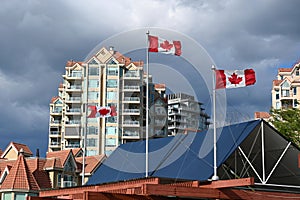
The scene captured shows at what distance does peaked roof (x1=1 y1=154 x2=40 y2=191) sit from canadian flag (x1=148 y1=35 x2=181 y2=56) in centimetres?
2293

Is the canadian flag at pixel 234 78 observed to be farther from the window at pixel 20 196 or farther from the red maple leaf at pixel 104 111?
the window at pixel 20 196

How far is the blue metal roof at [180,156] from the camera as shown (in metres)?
24.6

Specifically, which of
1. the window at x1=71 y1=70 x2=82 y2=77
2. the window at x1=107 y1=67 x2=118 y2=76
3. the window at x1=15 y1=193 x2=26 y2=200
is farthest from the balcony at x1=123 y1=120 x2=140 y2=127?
the window at x1=71 y1=70 x2=82 y2=77

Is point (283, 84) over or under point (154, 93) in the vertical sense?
over

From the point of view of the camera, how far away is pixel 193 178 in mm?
23656

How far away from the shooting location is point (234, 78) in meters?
25.0

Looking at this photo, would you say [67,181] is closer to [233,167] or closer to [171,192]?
[233,167]

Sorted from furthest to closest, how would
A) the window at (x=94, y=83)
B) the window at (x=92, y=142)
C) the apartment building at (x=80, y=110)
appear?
1. the window at (x=92, y=142)
2. the window at (x=94, y=83)
3. the apartment building at (x=80, y=110)

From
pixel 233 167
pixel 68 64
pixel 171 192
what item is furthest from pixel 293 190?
pixel 68 64

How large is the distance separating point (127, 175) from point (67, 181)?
26.1 metres

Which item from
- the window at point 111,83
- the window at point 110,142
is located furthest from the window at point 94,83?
the window at point 110,142

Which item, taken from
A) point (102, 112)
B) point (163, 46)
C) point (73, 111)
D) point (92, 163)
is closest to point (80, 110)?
point (73, 111)

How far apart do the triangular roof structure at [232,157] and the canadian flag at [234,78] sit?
174 centimetres

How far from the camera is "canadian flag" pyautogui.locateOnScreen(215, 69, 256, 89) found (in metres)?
25.1
